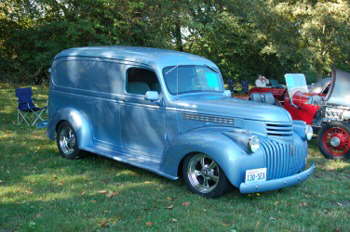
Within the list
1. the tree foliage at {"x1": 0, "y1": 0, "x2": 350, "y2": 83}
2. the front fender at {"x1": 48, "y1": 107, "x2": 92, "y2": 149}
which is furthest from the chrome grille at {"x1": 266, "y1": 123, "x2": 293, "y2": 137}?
the tree foliage at {"x1": 0, "y1": 0, "x2": 350, "y2": 83}

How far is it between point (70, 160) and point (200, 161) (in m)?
2.81

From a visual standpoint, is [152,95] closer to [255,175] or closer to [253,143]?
[253,143]

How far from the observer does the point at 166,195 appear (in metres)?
→ 5.64

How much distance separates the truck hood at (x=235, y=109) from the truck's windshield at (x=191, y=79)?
0.84ft

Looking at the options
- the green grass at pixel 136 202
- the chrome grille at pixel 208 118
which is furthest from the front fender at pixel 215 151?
the green grass at pixel 136 202

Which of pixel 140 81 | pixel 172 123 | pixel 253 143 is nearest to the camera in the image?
pixel 253 143

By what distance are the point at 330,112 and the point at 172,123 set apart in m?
4.17

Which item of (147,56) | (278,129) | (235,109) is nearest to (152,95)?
(147,56)

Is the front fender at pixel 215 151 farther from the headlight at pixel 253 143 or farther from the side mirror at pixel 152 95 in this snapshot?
the side mirror at pixel 152 95

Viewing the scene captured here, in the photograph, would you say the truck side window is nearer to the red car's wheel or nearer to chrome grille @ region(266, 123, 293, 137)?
chrome grille @ region(266, 123, 293, 137)

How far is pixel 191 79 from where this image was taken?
21.3ft

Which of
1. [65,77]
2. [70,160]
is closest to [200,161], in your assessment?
[70,160]

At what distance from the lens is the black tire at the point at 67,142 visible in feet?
23.7

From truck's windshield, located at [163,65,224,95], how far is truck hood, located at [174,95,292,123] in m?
0.26
